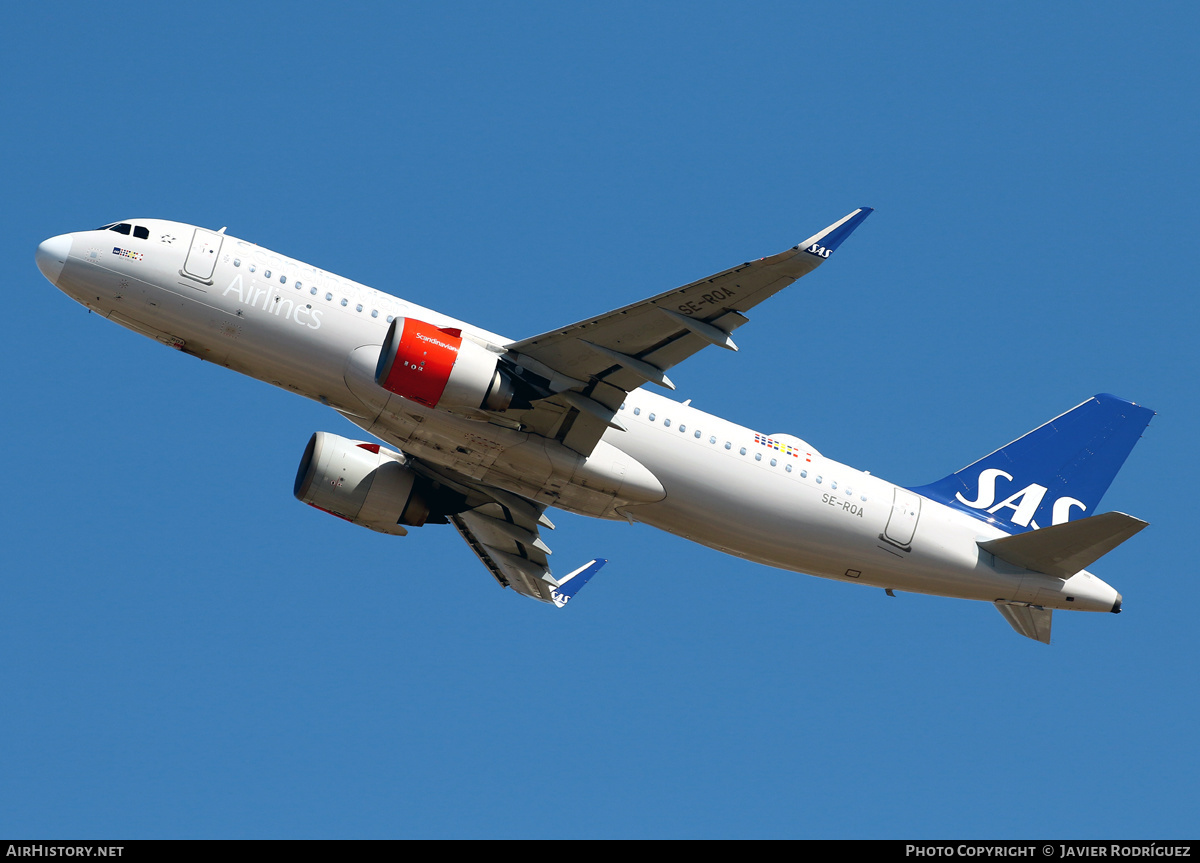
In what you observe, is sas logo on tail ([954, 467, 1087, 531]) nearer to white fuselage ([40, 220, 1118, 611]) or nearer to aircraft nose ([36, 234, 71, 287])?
white fuselage ([40, 220, 1118, 611])

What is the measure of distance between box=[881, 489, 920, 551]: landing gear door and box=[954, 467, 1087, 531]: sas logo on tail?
2909 mm

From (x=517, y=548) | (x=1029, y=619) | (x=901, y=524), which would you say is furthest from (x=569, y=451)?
(x=1029, y=619)

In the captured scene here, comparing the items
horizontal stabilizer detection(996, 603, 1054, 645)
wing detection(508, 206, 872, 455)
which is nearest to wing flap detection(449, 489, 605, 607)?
wing detection(508, 206, 872, 455)

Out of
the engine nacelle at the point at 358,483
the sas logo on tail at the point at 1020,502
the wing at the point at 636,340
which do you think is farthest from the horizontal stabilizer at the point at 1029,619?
the engine nacelle at the point at 358,483

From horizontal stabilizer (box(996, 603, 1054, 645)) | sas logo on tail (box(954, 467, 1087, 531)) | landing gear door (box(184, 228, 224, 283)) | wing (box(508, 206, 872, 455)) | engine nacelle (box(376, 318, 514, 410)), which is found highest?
landing gear door (box(184, 228, 224, 283))

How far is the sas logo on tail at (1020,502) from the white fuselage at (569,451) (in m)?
1.74

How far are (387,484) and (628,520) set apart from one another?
7.73m

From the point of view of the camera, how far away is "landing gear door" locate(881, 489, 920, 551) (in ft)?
109

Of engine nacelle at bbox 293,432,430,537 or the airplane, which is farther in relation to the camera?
engine nacelle at bbox 293,432,430,537

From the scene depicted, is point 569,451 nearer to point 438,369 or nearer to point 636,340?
point 636,340

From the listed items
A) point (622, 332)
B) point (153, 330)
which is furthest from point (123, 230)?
point (622, 332)

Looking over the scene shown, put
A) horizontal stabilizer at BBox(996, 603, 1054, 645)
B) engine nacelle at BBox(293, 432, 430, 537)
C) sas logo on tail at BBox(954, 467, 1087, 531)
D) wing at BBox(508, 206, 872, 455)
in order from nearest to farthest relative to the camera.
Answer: wing at BBox(508, 206, 872, 455), engine nacelle at BBox(293, 432, 430, 537), horizontal stabilizer at BBox(996, 603, 1054, 645), sas logo on tail at BBox(954, 467, 1087, 531)

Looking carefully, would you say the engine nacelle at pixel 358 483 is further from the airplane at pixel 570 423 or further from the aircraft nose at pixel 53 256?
the aircraft nose at pixel 53 256
